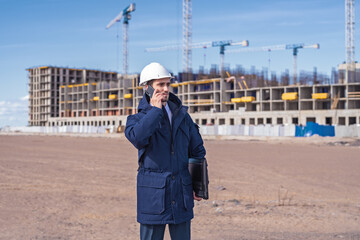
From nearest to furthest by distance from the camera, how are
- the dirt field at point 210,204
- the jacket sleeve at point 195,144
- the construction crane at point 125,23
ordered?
the jacket sleeve at point 195,144 → the dirt field at point 210,204 → the construction crane at point 125,23

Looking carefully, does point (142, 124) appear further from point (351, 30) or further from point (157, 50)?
point (157, 50)

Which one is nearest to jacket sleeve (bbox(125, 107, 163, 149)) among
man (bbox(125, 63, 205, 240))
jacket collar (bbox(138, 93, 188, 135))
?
man (bbox(125, 63, 205, 240))

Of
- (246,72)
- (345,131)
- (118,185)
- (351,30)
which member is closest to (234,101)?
(246,72)

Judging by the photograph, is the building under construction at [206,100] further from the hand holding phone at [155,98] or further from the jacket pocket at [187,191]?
the jacket pocket at [187,191]

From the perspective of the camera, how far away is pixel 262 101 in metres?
68.7

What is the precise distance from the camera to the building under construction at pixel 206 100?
2392 inches

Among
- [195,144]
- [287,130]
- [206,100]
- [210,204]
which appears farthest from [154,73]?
[206,100]

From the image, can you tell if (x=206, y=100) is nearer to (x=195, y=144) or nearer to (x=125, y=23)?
(x=125, y=23)

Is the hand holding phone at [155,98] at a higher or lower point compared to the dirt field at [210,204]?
higher

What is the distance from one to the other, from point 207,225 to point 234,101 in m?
66.1

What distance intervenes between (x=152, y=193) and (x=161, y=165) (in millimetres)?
219

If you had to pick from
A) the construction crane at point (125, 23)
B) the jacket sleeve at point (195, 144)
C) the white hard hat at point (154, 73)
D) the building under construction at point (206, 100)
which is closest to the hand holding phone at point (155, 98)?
the white hard hat at point (154, 73)

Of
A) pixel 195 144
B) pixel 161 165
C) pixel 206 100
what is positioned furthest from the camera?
pixel 206 100

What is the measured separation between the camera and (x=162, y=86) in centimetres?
337
